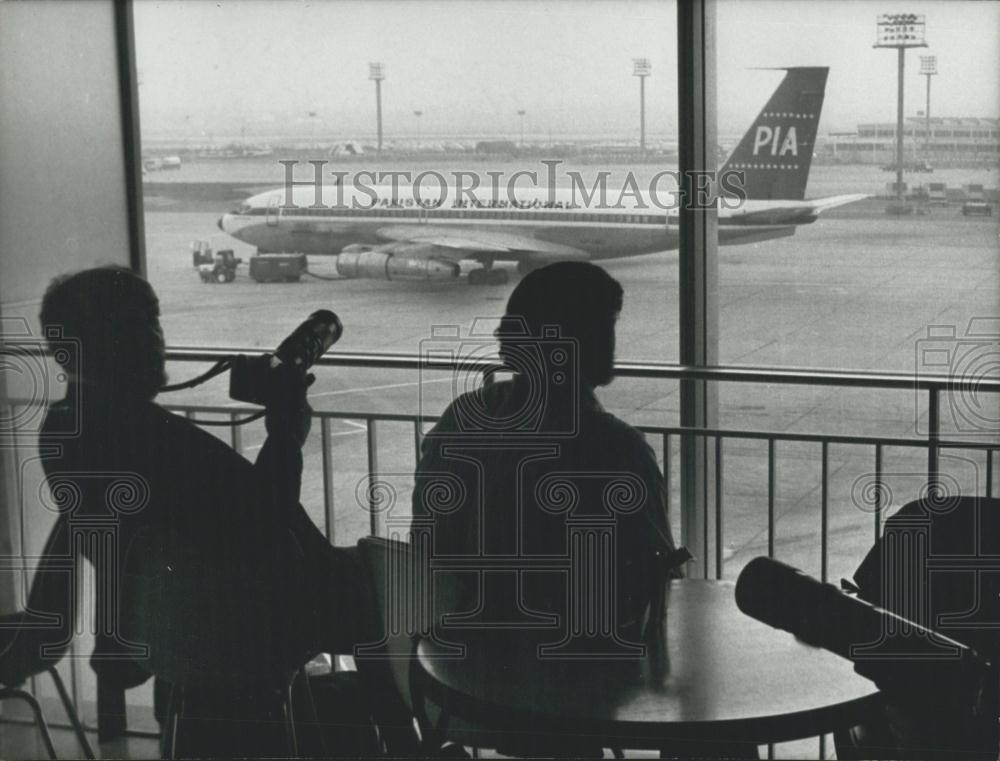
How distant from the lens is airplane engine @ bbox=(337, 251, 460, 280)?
6.57 ft

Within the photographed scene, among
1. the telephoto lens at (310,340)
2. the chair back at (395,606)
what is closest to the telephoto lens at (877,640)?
the chair back at (395,606)

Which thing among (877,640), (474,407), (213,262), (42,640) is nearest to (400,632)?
(474,407)

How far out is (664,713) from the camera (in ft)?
3.29

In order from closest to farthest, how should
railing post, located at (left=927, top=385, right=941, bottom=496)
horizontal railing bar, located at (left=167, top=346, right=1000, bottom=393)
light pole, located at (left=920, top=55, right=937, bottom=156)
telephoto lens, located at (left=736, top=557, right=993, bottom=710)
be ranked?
telephoto lens, located at (left=736, top=557, right=993, bottom=710) < horizontal railing bar, located at (left=167, top=346, right=1000, bottom=393) < railing post, located at (left=927, top=385, right=941, bottom=496) < light pole, located at (left=920, top=55, right=937, bottom=156)

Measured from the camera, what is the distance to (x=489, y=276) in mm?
2125

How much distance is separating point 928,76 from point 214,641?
1.44 m

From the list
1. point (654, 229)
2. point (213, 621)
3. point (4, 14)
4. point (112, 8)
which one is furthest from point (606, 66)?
point (213, 621)

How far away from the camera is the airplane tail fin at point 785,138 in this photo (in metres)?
1.89

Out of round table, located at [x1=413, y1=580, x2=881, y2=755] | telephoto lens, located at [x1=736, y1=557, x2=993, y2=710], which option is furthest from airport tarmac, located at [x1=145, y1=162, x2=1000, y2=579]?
telephoto lens, located at [x1=736, y1=557, x2=993, y2=710]

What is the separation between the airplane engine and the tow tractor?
0.28m

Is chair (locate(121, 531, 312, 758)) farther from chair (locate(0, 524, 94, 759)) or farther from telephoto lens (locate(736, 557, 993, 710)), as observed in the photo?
telephoto lens (locate(736, 557, 993, 710))

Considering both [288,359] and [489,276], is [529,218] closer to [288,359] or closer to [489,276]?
[489,276]

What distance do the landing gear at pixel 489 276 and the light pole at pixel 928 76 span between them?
0.75 metres

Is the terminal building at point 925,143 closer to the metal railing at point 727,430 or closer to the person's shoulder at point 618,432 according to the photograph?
the metal railing at point 727,430
